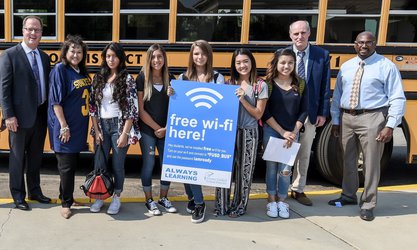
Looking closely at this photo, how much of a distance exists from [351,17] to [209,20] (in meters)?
1.45

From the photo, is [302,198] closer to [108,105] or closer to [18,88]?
[108,105]

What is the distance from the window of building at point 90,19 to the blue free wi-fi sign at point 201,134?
151 cm

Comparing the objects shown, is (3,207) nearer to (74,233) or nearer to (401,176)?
(74,233)

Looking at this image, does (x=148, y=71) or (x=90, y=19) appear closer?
(x=148, y=71)

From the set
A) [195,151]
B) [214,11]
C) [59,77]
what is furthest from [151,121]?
[214,11]

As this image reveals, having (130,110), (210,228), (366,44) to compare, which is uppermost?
(366,44)

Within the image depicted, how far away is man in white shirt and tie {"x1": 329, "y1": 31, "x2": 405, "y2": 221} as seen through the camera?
3.68m

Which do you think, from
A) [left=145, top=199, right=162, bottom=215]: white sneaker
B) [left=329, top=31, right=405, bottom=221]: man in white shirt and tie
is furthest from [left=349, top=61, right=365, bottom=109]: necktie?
[left=145, top=199, right=162, bottom=215]: white sneaker

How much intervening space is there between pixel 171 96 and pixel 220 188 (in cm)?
90

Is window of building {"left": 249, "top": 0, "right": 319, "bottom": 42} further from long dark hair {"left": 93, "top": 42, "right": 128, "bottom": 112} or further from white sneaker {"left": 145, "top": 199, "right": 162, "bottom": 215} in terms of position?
white sneaker {"left": 145, "top": 199, "right": 162, "bottom": 215}

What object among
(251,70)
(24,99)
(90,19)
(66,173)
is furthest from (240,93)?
(90,19)

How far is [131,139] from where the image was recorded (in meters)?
3.54

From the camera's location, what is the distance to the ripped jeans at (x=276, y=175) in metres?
3.73

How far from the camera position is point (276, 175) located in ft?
12.6
